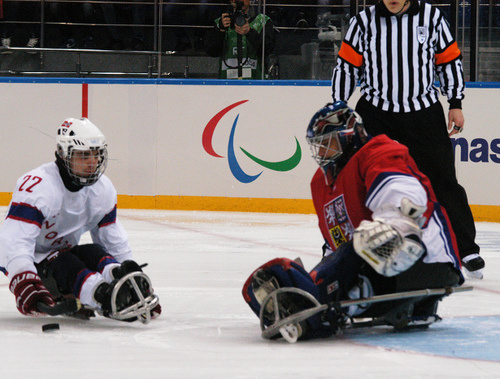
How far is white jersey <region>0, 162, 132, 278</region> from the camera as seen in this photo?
2.77 metres

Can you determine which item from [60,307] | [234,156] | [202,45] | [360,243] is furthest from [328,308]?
[202,45]

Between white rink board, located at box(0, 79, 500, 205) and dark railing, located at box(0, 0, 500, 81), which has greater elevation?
dark railing, located at box(0, 0, 500, 81)

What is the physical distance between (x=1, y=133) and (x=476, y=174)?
12.5 ft

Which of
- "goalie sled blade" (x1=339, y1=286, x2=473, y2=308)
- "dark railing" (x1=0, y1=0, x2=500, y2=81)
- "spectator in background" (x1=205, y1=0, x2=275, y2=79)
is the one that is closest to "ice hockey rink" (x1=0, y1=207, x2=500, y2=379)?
"goalie sled blade" (x1=339, y1=286, x2=473, y2=308)

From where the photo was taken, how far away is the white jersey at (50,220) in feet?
9.09

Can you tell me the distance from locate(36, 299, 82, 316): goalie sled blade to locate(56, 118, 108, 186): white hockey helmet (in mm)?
403

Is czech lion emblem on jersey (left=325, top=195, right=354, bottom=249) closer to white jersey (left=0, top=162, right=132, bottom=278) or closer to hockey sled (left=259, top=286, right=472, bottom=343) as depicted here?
hockey sled (left=259, top=286, right=472, bottom=343)

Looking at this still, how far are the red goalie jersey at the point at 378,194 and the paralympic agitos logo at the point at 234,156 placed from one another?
4162 mm

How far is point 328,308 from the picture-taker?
2.47 m

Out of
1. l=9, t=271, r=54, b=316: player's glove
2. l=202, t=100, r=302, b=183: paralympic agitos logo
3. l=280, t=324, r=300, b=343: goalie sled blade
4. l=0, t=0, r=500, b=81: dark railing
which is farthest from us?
l=202, t=100, r=302, b=183: paralympic agitos logo

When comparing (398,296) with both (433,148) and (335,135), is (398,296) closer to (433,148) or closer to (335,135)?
(335,135)

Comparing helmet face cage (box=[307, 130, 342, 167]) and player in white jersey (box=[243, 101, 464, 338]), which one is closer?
player in white jersey (box=[243, 101, 464, 338])

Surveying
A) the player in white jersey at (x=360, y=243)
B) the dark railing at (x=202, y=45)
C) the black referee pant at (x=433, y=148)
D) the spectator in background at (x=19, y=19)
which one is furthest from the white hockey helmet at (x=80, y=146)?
the spectator in background at (x=19, y=19)

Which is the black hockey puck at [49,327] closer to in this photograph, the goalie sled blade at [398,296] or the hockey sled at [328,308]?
the hockey sled at [328,308]
